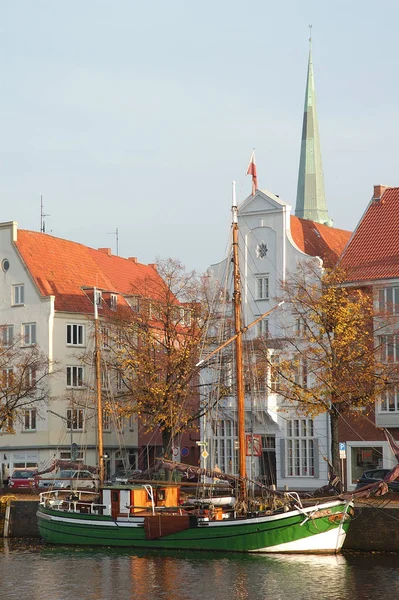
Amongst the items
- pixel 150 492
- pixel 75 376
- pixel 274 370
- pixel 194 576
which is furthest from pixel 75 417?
pixel 194 576

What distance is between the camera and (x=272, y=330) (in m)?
79.4

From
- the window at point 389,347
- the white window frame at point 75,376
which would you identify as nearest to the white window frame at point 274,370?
the window at point 389,347

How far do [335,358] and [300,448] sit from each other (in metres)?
15.2

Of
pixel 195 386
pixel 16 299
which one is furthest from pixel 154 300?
pixel 16 299

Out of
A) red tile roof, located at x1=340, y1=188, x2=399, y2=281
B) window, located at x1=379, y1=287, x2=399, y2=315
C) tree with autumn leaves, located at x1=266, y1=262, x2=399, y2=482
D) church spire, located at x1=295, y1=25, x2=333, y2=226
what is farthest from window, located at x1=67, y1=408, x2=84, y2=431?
church spire, located at x1=295, y1=25, x2=333, y2=226

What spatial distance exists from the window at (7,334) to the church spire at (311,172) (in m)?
41.2

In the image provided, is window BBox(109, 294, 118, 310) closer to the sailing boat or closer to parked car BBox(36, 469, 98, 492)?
parked car BBox(36, 469, 98, 492)

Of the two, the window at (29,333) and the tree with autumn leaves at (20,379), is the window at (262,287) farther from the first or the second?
the window at (29,333)

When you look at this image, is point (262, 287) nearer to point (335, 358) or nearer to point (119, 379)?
point (119, 379)

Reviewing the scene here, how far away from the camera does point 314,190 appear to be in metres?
129

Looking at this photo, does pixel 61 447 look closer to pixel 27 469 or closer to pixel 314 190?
pixel 27 469

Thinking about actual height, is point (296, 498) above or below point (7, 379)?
below

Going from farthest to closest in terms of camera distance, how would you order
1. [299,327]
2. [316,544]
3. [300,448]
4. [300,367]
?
[300,448], [299,327], [300,367], [316,544]

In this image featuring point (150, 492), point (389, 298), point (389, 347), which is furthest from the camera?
point (389, 298)
